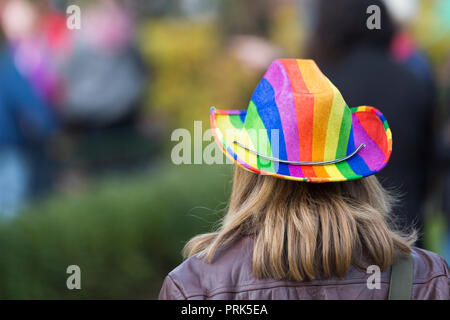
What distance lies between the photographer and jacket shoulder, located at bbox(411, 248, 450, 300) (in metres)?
1.94

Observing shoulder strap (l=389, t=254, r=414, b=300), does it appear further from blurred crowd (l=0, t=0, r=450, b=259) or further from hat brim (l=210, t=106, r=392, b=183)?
blurred crowd (l=0, t=0, r=450, b=259)

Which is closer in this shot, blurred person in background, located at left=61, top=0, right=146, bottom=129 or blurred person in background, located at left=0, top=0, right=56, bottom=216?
→ blurred person in background, located at left=0, top=0, right=56, bottom=216

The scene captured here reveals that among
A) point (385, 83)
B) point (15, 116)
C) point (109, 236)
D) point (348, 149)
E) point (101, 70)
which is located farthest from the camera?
point (101, 70)

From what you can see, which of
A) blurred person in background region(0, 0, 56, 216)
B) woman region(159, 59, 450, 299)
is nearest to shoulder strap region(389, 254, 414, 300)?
woman region(159, 59, 450, 299)

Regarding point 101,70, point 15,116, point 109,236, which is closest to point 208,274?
point 109,236

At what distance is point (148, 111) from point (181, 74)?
690mm

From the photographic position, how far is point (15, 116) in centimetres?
607

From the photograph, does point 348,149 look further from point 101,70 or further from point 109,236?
point 101,70

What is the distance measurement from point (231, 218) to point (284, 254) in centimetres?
22

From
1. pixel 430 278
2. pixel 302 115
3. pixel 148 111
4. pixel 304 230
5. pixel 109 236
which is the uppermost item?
pixel 148 111

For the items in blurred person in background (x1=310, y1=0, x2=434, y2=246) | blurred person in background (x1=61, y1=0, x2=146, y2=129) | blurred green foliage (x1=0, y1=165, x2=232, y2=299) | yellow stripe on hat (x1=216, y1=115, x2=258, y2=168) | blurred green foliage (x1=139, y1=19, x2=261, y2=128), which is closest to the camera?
yellow stripe on hat (x1=216, y1=115, x2=258, y2=168)

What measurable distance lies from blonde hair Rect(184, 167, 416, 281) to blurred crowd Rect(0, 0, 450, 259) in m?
1.61

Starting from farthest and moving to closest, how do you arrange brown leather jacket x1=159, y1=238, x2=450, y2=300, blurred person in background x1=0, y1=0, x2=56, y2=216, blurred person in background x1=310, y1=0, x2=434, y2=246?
blurred person in background x1=0, y1=0, x2=56, y2=216 → blurred person in background x1=310, y1=0, x2=434, y2=246 → brown leather jacket x1=159, y1=238, x2=450, y2=300

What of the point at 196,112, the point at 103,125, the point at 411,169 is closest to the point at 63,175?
the point at 103,125
